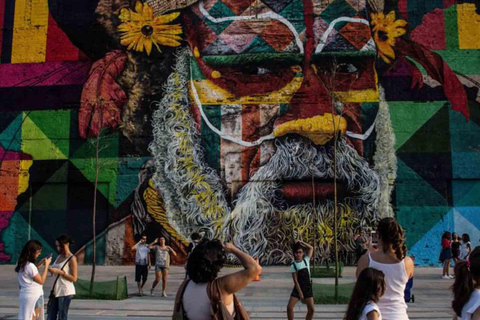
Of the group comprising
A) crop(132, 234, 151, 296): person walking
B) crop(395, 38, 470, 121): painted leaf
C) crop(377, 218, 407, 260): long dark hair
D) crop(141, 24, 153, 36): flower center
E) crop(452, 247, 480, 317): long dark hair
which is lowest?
crop(132, 234, 151, 296): person walking

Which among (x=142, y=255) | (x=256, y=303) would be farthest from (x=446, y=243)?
(x=142, y=255)

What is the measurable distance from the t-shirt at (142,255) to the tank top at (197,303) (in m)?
10.5

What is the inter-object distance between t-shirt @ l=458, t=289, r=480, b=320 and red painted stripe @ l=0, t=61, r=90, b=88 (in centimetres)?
2144

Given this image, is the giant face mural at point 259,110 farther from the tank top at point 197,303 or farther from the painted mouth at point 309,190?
the tank top at point 197,303

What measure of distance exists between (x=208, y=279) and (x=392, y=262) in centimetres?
178

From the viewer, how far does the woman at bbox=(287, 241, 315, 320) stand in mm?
8594

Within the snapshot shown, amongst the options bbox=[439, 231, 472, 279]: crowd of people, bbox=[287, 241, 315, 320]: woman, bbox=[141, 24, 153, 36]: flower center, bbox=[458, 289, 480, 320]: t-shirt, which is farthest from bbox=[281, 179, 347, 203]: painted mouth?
bbox=[458, 289, 480, 320]: t-shirt

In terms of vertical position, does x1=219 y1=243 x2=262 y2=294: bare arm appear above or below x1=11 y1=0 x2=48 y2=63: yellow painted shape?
below

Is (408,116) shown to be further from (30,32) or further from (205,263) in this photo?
(205,263)

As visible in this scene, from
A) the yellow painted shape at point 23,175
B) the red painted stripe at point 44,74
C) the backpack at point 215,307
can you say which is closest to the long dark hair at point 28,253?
the backpack at point 215,307

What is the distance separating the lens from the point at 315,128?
21828 mm

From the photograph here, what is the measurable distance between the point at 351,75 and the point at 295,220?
6.67 meters

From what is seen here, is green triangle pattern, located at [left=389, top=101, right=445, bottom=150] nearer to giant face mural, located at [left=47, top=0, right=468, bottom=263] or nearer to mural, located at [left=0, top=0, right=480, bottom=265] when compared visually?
mural, located at [left=0, top=0, right=480, bottom=265]

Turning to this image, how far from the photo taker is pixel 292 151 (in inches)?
854
